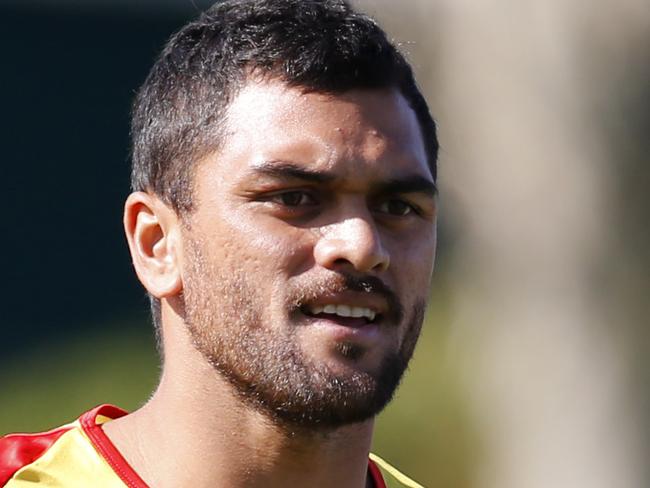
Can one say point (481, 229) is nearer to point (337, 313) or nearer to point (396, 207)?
point (396, 207)

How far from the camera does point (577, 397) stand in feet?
20.7

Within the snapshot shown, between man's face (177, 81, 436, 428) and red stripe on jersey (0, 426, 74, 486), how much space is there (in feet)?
1.66

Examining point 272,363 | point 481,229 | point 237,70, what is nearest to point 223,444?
point 272,363

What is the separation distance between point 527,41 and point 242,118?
11.1 ft

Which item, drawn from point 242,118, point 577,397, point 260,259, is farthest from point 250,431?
point 577,397

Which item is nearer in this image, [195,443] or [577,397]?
[195,443]

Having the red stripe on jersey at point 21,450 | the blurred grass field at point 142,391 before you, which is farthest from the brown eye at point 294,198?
the blurred grass field at point 142,391

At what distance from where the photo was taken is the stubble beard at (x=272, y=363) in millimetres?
3094

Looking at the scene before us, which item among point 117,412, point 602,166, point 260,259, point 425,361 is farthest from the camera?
point 425,361

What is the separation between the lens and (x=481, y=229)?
6582 mm

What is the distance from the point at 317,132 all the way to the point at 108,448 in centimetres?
86

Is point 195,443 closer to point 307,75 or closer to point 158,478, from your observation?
point 158,478

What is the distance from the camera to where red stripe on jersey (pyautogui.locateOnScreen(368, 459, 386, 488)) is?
359cm

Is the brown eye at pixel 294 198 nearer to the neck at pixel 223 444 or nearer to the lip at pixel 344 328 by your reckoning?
the lip at pixel 344 328
